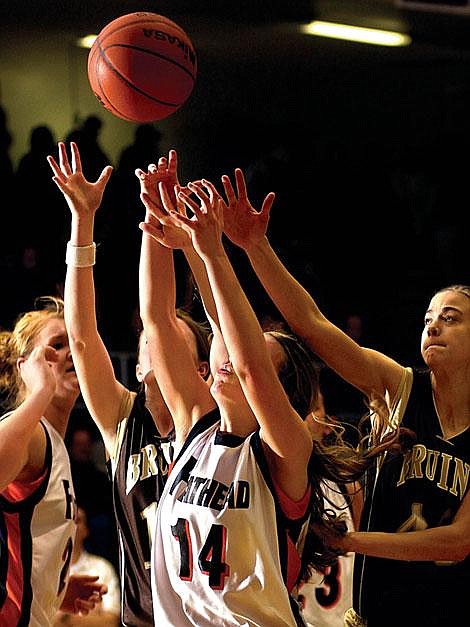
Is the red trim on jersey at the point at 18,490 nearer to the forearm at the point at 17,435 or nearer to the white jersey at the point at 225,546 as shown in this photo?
the forearm at the point at 17,435

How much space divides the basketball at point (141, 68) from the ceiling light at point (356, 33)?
431 centimetres

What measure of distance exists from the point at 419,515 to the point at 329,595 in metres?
0.83

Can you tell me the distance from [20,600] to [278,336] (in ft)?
3.09

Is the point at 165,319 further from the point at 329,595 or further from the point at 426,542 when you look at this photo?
the point at 329,595

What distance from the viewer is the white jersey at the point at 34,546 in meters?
2.89

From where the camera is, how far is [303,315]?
2.89 m

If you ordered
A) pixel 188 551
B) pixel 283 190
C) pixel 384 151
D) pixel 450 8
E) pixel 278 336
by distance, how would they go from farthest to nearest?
pixel 384 151 < pixel 283 190 < pixel 450 8 < pixel 278 336 < pixel 188 551

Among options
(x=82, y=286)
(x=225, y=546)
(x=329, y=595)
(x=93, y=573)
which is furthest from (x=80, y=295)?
(x=93, y=573)

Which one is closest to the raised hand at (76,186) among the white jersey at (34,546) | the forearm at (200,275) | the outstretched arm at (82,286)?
the outstretched arm at (82,286)

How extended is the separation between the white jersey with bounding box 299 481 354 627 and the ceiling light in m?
4.40

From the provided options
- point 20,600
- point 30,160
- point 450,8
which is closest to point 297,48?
point 450,8

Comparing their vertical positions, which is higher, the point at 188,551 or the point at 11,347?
the point at 11,347

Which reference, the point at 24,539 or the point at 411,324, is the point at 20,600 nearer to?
the point at 24,539

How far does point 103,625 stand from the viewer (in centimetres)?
362
